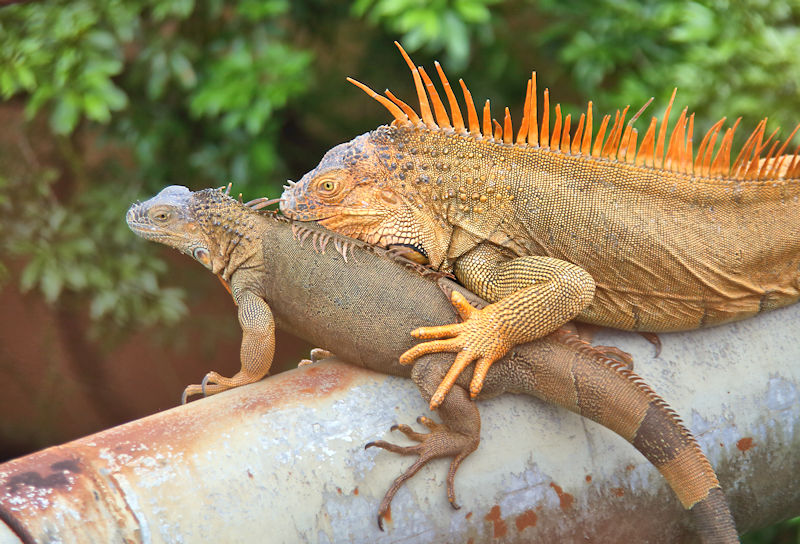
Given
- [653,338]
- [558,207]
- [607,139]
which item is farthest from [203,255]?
[653,338]

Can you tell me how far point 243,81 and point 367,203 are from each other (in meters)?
1.70

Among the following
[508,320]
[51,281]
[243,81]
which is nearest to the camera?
[508,320]

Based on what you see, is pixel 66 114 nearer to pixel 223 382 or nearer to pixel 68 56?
pixel 68 56

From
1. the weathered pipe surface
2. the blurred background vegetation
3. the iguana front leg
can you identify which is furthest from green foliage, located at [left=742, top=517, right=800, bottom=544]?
the iguana front leg

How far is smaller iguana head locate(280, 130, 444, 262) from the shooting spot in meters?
2.35

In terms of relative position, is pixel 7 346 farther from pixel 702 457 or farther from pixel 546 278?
pixel 702 457

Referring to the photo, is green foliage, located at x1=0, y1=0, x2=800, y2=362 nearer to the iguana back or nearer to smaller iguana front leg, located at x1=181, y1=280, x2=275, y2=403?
the iguana back

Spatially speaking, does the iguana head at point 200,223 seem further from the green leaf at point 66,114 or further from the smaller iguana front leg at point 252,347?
the green leaf at point 66,114

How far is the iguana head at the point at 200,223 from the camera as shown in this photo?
2.46m

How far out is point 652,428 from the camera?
2.02 m

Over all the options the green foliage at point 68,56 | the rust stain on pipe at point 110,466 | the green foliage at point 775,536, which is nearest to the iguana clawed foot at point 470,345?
the rust stain on pipe at point 110,466

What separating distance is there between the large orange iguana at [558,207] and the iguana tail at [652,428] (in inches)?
12.4

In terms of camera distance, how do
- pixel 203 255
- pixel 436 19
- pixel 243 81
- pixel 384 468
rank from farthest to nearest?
pixel 243 81
pixel 436 19
pixel 203 255
pixel 384 468

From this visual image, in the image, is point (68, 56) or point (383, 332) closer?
point (383, 332)
